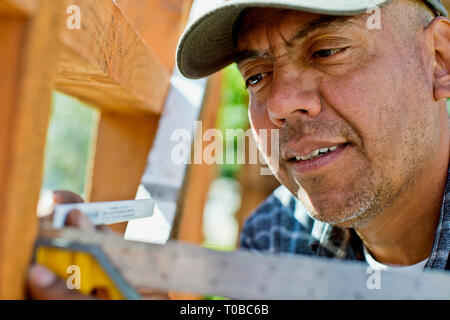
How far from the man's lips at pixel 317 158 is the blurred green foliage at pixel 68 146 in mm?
5050

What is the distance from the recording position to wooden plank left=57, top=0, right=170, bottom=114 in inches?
34.4

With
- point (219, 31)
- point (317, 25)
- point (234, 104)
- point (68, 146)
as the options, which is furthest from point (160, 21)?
point (68, 146)

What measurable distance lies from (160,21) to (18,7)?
3.91ft

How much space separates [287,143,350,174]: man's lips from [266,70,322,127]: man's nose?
0.45ft

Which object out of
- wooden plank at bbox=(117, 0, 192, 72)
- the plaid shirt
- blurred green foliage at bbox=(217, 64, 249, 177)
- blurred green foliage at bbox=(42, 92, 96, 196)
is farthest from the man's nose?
blurred green foliage at bbox=(42, 92, 96, 196)

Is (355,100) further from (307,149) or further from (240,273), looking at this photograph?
(240,273)

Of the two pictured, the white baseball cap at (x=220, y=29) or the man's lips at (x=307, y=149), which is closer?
the white baseball cap at (x=220, y=29)

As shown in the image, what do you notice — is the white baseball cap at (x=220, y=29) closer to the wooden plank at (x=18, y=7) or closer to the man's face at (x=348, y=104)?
the man's face at (x=348, y=104)

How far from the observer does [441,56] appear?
1574mm

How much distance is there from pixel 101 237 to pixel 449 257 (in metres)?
1.31

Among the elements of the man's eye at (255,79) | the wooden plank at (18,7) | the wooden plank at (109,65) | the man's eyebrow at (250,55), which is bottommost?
the wooden plank at (18,7)

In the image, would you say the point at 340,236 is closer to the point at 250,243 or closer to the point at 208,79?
the point at 250,243

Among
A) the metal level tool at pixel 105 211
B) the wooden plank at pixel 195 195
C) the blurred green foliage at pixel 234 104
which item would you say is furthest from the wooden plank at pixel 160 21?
the blurred green foliage at pixel 234 104

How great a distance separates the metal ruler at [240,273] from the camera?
0.69 metres
